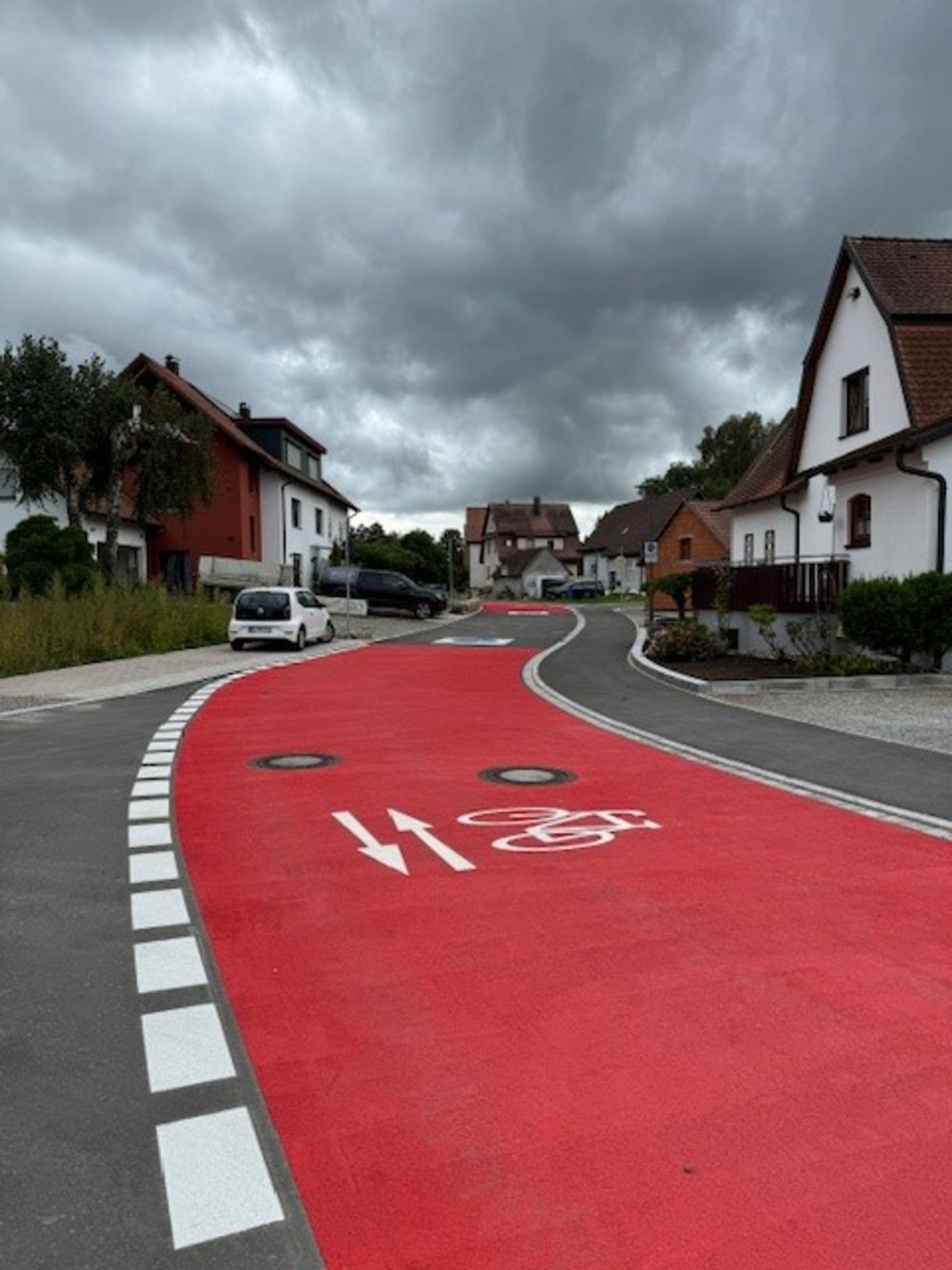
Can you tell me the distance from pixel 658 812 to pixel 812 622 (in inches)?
485

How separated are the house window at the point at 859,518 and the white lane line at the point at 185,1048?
18.8 m

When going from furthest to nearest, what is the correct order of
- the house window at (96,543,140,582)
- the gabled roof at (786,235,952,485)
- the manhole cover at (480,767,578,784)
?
the house window at (96,543,140,582) → the gabled roof at (786,235,952,485) → the manhole cover at (480,767,578,784)

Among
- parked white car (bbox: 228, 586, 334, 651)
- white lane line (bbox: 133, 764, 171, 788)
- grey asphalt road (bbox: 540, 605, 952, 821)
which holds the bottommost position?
grey asphalt road (bbox: 540, 605, 952, 821)

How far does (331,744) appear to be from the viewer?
10414 millimetres

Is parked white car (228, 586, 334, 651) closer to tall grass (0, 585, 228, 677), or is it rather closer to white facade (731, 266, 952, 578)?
tall grass (0, 585, 228, 677)

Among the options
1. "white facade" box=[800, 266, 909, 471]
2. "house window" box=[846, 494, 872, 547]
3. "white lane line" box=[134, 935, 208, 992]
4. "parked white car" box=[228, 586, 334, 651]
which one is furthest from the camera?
"parked white car" box=[228, 586, 334, 651]

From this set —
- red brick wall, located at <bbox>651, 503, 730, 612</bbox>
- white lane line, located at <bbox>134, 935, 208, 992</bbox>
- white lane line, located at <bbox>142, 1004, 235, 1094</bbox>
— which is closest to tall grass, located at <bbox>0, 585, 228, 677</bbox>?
white lane line, located at <bbox>134, 935, 208, 992</bbox>

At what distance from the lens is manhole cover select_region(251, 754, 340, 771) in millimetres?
9148

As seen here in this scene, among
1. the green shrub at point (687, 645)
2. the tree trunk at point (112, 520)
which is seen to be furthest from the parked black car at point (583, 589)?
the green shrub at point (687, 645)

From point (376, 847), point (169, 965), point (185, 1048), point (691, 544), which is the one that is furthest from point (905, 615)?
point (691, 544)

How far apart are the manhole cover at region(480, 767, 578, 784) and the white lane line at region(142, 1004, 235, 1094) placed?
4.83 m

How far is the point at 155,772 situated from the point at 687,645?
43.2 ft

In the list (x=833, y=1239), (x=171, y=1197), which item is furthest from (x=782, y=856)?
(x=171, y=1197)

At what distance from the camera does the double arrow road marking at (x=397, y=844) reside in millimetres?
5852
